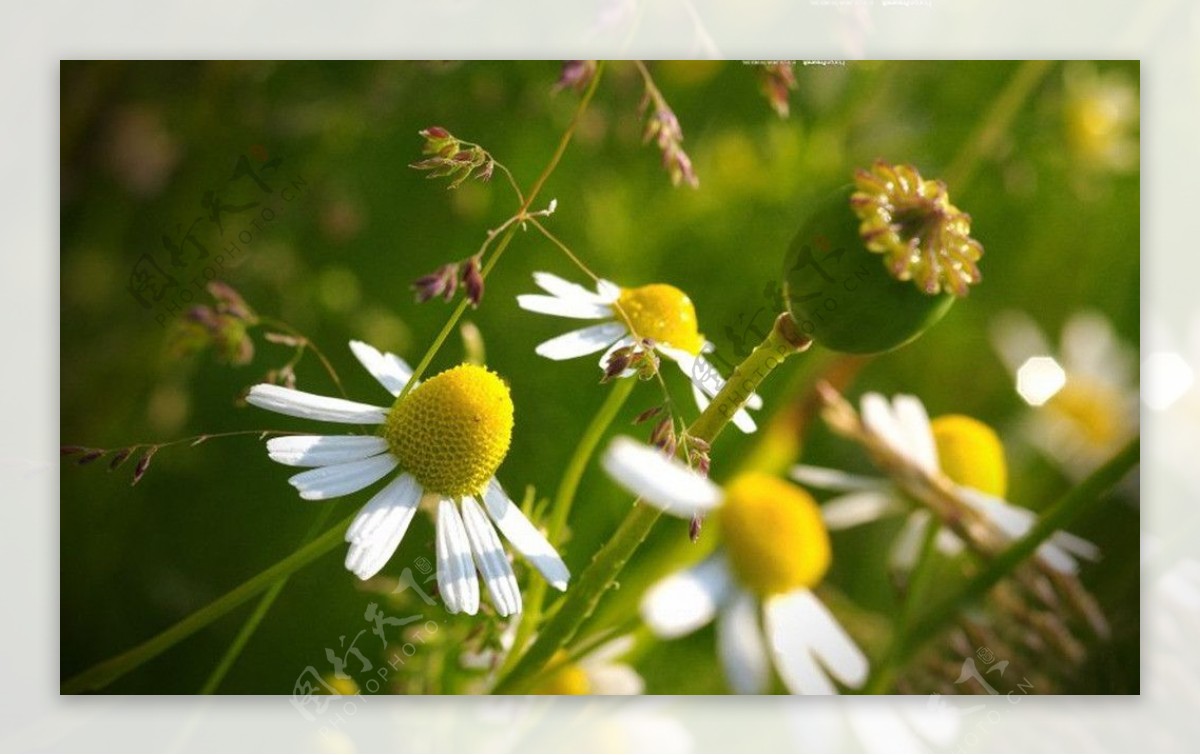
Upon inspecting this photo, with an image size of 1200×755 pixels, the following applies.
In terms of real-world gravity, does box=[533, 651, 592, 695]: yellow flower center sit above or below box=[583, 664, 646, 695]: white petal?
below

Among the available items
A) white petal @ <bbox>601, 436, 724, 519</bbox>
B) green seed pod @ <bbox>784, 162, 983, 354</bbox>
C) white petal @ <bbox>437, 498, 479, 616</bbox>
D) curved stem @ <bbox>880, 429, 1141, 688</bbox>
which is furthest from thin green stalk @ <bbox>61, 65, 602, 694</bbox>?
curved stem @ <bbox>880, 429, 1141, 688</bbox>

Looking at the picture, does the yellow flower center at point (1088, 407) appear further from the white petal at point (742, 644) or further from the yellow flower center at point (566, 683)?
the yellow flower center at point (566, 683)

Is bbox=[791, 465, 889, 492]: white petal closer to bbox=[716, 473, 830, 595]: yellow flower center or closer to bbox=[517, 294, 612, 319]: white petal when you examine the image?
bbox=[716, 473, 830, 595]: yellow flower center

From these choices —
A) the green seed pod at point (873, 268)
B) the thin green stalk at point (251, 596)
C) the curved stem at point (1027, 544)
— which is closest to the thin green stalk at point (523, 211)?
the thin green stalk at point (251, 596)

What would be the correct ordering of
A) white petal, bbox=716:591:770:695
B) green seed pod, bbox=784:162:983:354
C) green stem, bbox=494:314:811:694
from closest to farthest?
green seed pod, bbox=784:162:983:354, green stem, bbox=494:314:811:694, white petal, bbox=716:591:770:695

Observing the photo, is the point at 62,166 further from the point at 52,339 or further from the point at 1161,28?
the point at 1161,28

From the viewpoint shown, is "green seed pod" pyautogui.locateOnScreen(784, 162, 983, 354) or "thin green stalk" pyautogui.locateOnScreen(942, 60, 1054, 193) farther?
"thin green stalk" pyautogui.locateOnScreen(942, 60, 1054, 193)
